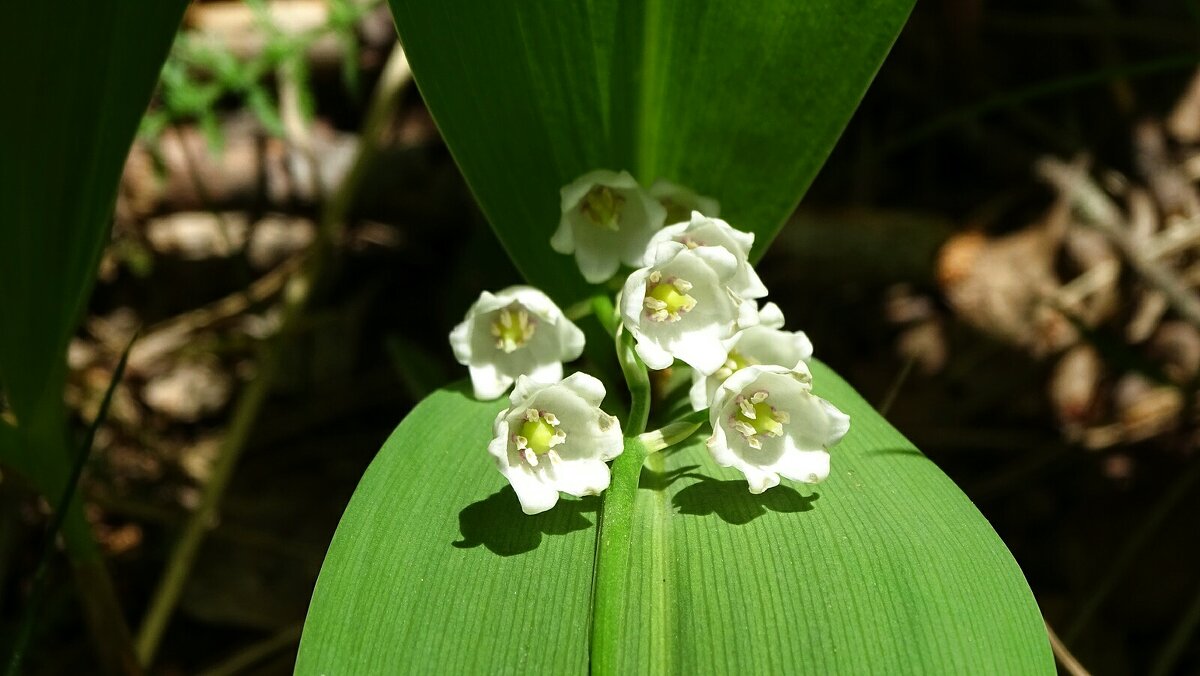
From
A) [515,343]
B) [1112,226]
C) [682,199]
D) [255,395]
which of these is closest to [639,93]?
[682,199]

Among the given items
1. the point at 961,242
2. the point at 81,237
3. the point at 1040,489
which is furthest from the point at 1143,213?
the point at 81,237

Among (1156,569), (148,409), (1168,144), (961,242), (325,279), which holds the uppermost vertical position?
(1168,144)

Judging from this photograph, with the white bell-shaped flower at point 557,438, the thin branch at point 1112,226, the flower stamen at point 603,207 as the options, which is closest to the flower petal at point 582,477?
the white bell-shaped flower at point 557,438

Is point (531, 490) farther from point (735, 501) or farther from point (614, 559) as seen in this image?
point (735, 501)

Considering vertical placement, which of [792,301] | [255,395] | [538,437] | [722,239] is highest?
[722,239]

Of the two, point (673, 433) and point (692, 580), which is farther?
point (673, 433)

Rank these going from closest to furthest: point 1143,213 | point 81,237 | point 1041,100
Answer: point 81,237
point 1143,213
point 1041,100

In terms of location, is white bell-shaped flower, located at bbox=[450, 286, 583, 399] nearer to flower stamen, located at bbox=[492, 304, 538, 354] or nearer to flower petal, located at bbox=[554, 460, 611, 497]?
flower stamen, located at bbox=[492, 304, 538, 354]

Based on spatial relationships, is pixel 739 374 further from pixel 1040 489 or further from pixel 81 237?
pixel 1040 489

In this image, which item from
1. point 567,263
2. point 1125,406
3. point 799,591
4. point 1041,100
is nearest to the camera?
point 799,591
